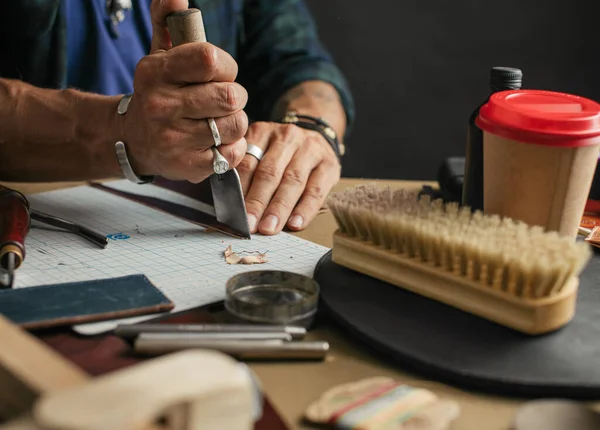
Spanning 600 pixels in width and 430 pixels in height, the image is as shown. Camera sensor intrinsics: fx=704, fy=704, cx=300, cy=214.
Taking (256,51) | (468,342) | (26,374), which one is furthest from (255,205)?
(256,51)

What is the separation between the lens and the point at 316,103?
1571mm

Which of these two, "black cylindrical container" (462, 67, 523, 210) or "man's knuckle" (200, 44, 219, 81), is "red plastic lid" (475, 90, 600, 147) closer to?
"black cylindrical container" (462, 67, 523, 210)

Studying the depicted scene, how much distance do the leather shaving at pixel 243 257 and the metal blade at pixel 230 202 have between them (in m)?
0.07

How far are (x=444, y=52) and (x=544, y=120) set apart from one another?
1.65 m

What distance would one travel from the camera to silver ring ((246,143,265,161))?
1.19 meters

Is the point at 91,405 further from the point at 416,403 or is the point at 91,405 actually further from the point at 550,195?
the point at 550,195

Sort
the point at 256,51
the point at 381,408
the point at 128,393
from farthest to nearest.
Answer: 1. the point at 256,51
2. the point at 381,408
3. the point at 128,393

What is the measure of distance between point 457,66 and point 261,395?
1974mm

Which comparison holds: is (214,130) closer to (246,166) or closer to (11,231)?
(246,166)

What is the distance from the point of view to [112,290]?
29.5 inches

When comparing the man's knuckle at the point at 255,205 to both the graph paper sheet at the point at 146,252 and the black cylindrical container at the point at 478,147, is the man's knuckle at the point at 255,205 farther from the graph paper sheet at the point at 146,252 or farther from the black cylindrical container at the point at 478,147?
the black cylindrical container at the point at 478,147

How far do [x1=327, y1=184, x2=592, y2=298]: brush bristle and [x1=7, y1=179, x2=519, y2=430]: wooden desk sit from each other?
4.7 inches

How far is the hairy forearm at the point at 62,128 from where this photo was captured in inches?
43.9

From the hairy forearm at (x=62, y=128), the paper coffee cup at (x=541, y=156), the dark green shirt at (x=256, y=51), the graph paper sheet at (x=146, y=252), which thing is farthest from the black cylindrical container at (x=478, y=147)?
the dark green shirt at (x=256, y=51)
